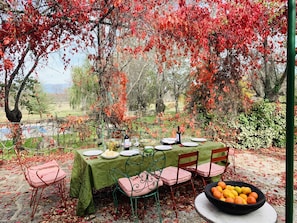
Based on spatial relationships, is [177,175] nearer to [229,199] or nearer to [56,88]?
[229,199]

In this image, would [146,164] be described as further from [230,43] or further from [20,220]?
[230,43]

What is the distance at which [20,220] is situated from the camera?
9.20 feet

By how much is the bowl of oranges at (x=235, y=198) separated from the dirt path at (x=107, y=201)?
1288 millimetres

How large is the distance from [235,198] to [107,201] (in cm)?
219

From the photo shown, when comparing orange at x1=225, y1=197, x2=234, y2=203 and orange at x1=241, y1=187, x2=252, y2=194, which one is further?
orange at x1=241, y1=187, x2=252, y2=194

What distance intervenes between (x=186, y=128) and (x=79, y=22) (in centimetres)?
406

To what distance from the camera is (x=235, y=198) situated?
1.54 meters

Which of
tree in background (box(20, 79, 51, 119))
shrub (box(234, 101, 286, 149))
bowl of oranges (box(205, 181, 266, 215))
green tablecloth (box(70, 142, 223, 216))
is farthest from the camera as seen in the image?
tree in background (box(20, 79, 51, 119))

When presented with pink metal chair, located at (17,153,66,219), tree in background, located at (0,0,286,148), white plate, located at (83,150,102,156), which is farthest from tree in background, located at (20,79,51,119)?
white plate, located at (83,150,102,156)

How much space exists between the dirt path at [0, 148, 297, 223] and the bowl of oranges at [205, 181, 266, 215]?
1288 mm

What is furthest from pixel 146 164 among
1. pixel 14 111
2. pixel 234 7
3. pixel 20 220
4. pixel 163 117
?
pixel 14 111

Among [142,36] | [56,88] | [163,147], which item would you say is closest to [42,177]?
[163,147]

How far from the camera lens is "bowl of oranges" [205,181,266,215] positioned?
4.82ft

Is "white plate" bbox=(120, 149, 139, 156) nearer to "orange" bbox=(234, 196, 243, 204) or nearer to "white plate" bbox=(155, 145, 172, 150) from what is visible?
"white plate" bbox=(155, 145, 172, 150)
